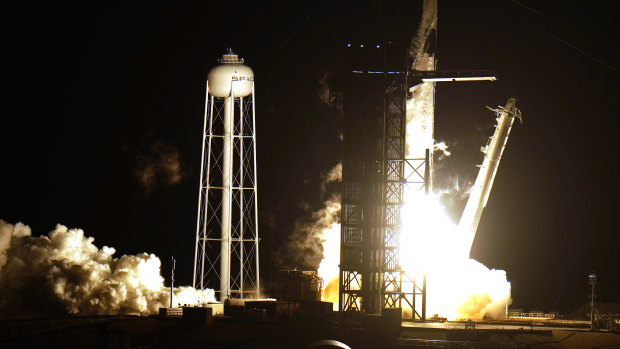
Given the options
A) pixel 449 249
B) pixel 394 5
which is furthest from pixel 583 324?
pixel 394 5

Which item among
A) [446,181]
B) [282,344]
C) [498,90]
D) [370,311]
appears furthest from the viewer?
[498,90]

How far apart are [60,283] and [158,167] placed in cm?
1820

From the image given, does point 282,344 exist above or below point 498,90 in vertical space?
below

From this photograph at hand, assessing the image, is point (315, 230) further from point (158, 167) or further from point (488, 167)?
point (488, 167)

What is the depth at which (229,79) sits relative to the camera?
2408 inches

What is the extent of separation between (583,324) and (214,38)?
1361 inches

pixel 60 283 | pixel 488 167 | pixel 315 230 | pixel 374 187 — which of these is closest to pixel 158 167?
pixel 315 230

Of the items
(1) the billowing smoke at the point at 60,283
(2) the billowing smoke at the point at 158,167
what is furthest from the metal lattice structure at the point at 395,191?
(2) the billowing smoke at the point at 158,167

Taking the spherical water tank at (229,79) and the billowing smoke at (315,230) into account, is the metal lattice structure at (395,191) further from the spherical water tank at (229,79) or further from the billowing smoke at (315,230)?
the billowing smoke at (315,230)

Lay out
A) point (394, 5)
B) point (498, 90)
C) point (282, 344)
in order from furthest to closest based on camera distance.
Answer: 1. point (498, 90)
2. point (394, 5)
3. point (282, 344)

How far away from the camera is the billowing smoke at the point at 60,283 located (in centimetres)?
5978

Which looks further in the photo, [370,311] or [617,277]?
[617,277]

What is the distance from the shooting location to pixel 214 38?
75.4 metres

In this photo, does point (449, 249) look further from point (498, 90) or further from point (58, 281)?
point (58, 281)
